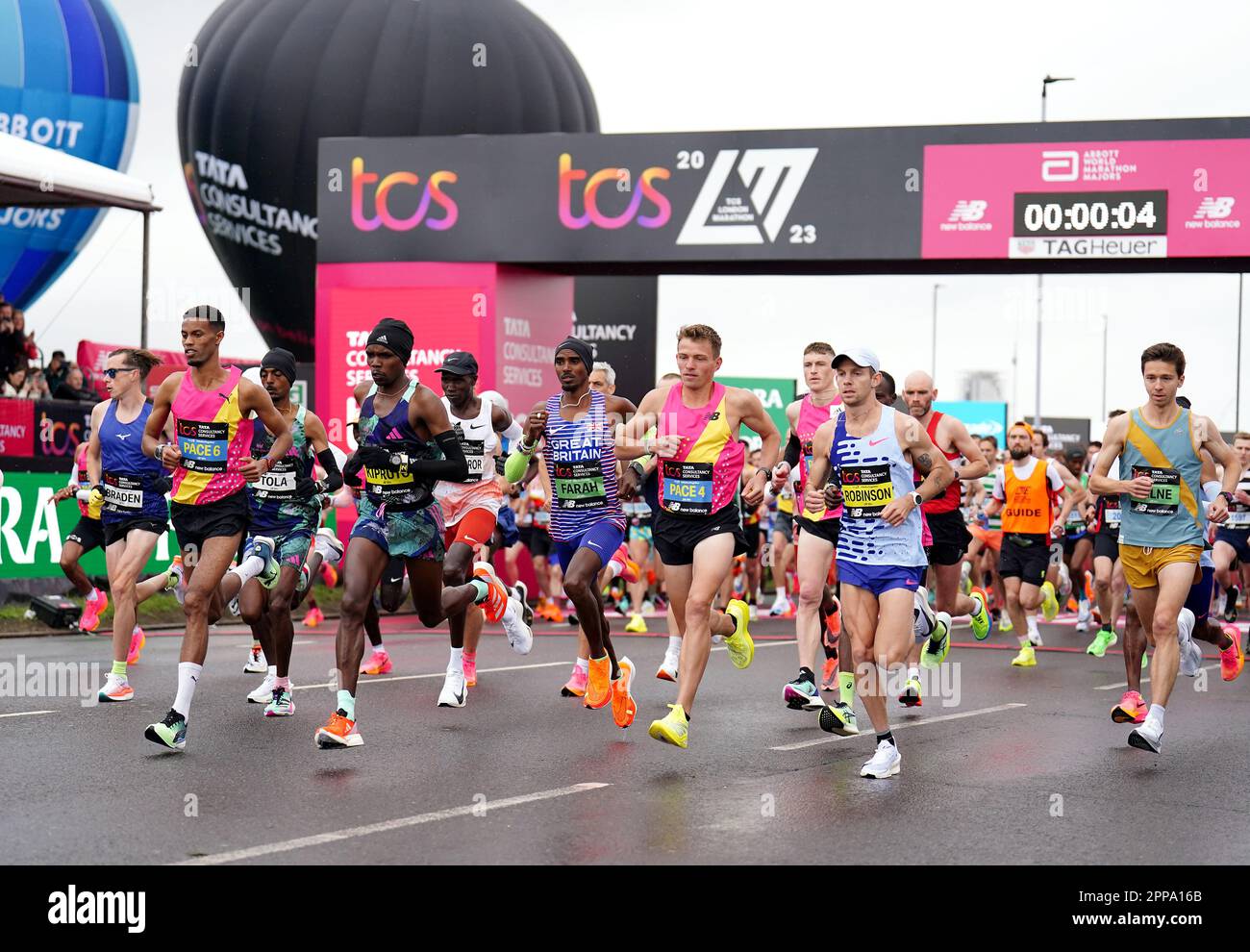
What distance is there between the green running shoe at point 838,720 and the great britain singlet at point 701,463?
128 centimetres

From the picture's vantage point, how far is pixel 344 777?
7.99 meters

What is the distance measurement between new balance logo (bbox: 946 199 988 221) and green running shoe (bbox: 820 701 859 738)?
1226cm

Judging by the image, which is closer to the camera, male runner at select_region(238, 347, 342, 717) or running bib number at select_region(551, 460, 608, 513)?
male runner at select_region(238, 347, 342, 717)

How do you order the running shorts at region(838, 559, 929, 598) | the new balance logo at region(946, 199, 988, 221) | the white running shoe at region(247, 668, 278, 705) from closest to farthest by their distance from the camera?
the running shorts at region(838, 559, 929, 598) < the white running shoe at region(247, 668, 278, 705) < the new balance logo at region(946, 199, 988, 221)

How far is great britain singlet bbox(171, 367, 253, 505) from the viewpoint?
920 centimetres

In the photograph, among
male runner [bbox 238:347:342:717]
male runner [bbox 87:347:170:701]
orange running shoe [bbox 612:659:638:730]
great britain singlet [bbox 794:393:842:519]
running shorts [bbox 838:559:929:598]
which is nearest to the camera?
running shorts [bbox 838:559:929:598]

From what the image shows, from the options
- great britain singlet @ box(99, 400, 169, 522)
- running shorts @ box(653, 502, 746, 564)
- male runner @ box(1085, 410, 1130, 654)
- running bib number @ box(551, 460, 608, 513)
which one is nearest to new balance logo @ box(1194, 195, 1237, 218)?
male runner @ box(1085, 410, 1130, 654)

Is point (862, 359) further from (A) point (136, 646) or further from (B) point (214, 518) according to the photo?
(A) point (136, 646)

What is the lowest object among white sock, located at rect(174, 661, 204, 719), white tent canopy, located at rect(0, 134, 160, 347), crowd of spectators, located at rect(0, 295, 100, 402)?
white sock, located at rect(174, 661, 204, 719)

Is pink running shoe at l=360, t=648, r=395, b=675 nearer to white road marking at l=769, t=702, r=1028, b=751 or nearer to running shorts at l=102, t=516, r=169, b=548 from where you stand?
running shorts at l=102, t=516, r=169, b=548

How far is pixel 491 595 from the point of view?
38.2 ft

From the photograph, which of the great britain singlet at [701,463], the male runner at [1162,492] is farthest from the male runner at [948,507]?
the great britain singlet at [701,463]

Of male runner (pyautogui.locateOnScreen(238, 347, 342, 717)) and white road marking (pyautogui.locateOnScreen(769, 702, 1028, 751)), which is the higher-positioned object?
male runner (pyautogui.locateOnScreen(238, 347, 342, 717))
